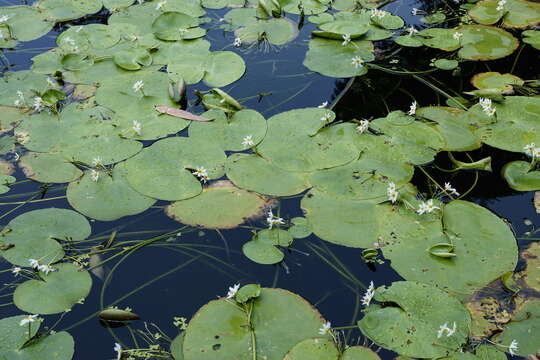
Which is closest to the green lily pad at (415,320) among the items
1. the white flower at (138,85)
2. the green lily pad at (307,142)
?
the green lily pad at (307,142)

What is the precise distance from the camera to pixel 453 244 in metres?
2.97

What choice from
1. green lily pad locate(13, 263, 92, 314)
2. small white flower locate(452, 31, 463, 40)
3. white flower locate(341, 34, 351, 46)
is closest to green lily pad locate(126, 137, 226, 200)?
green lily pad locate(13, 263, 92, 314)

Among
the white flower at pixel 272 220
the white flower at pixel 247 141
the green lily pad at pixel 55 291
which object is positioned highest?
the white flower at pixel 247 141

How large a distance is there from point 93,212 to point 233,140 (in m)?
1.11

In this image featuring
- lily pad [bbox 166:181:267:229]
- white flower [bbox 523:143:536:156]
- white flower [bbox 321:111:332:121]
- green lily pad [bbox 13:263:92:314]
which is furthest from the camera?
white flower [bbox 321:111:332:121]

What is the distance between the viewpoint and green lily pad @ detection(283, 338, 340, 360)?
249cm

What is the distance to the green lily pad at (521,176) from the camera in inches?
133

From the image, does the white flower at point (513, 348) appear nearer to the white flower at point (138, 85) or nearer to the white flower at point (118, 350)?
the white flower at point (118, 350)

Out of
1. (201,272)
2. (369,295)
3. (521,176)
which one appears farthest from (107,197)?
(521,176)

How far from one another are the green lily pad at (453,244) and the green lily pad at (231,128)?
114 centimetres

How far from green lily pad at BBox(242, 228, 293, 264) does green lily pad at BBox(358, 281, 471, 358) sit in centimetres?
61

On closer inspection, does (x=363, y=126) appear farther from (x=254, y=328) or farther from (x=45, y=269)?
(x=45, y=269)

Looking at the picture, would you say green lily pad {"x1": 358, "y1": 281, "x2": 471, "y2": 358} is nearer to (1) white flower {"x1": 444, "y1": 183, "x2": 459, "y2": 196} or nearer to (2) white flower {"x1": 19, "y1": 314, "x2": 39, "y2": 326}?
(1) white flower {"x1": 444, "y1": 183, "x2": 459, "y2": 196}

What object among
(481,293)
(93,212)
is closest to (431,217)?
(481,293)
